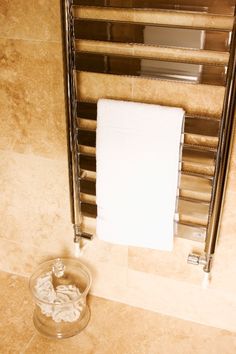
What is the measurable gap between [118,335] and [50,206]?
0.50m

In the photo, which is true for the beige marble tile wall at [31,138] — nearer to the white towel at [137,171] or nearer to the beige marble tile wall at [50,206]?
the beige marble tile wall at [50,206]

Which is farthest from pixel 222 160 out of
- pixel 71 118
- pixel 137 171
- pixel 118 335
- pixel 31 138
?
pixel 118 335

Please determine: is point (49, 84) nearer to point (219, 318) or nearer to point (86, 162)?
point (86, 162)

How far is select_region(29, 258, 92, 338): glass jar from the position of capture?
1329 millimetres

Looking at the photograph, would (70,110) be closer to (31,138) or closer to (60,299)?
(31,138)

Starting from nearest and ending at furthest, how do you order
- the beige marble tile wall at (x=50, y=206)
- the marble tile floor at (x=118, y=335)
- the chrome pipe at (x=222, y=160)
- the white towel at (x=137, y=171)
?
the chrome pipe at (x=222, y=160) < the white towel at (x=137, y=171) < the beige marble tile wall at (x=50, y=206) < the marble tile floor at (x=118, y=335)

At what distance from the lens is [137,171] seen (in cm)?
109

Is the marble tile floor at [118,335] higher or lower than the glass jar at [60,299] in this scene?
lower

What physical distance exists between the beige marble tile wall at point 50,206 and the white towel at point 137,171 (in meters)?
0.16

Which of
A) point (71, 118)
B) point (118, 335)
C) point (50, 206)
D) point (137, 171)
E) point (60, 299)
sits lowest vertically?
point (118, 335)

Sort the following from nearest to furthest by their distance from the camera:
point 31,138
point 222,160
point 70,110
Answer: point 222,160
point 70,110
point 31,138

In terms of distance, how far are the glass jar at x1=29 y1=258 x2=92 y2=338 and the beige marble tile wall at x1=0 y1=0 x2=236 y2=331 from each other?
0.24 feet

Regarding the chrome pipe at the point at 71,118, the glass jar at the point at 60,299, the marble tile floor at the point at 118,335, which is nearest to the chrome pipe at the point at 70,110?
the chrome pipe at the point at 71,118

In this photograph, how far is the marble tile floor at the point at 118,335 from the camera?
129 centimetres
